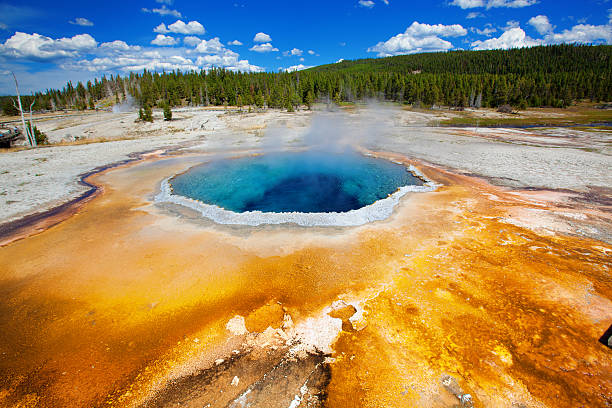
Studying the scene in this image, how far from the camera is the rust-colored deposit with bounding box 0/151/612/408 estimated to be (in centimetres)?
431

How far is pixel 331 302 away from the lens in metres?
6.11

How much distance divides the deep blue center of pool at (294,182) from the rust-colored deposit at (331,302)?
11.5ft

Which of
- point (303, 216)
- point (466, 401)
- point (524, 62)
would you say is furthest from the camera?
point (524, 62)

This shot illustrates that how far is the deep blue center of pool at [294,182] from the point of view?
42.8 feet

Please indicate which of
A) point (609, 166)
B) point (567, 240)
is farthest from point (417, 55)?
point (567, 240)

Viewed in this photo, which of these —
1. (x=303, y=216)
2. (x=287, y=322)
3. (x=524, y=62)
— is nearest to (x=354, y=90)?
(x=303, y=216)

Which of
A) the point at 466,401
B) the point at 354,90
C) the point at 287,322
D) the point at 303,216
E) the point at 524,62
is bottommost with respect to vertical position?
the point at 466,401

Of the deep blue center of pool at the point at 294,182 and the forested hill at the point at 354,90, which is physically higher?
the forested hill at the point at 354,90

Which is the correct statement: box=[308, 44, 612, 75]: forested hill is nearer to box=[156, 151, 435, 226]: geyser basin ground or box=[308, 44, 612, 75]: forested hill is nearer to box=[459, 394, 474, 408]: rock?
box=[156, 151, 435, 226]: geyser basin ground

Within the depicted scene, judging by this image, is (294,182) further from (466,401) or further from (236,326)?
(466,401)

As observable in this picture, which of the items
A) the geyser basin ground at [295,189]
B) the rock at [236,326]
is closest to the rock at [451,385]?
the rock at [236,326]

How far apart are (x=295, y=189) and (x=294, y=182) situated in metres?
1.26

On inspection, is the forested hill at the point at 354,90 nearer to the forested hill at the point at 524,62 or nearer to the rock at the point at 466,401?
the forested hill at the point at 524,62

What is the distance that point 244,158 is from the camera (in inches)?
843
